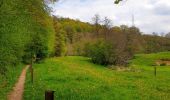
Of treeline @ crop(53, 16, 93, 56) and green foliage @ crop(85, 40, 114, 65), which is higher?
treeline @ crop(53, 16, 93, 56)

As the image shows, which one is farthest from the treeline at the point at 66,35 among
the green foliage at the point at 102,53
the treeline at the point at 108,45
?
the green foliage at the point at 102,53

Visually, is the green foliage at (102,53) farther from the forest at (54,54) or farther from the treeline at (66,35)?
the treeline at (66,35)

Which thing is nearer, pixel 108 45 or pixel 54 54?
pixel 108 45

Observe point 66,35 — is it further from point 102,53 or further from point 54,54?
point 102,53

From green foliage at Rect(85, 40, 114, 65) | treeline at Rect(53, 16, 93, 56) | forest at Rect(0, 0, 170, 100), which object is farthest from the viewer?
treeline at Rect(53, 16, 93, 56)

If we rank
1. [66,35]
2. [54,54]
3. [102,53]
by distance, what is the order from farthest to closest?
[66,35]
[54,54]
[102,53]

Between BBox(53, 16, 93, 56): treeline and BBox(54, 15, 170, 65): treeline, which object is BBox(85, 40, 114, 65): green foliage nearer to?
BBox(54, 15, 170, 65): treeline

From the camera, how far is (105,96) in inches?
879

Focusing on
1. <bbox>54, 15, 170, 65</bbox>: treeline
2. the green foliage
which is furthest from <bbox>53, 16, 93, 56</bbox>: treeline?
the green foliage

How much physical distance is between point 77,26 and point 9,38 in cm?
14767

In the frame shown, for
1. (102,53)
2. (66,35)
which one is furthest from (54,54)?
(66,35)

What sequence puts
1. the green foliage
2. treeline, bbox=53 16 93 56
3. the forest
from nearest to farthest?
the forest, the green foliage, treeline, bbox=53 16 93 56

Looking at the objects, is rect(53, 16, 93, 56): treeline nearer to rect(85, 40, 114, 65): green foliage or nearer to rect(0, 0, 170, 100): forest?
rect(0, 0, 170, 100): forest

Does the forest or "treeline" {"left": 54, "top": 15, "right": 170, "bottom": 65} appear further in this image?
"treeline" {"left": 54, "top": 15, "right": 170, "bottom": 65}
